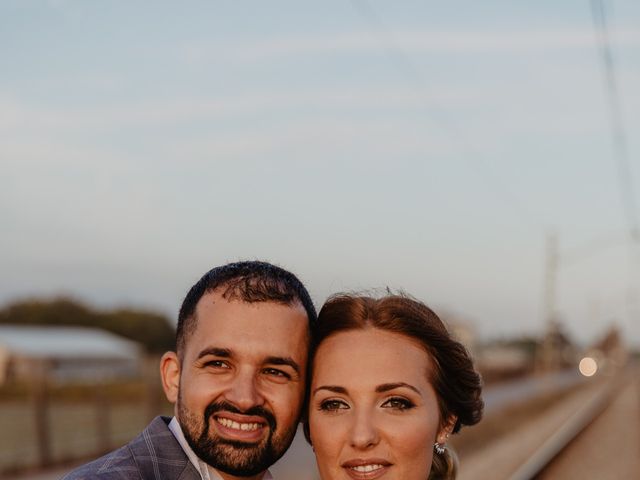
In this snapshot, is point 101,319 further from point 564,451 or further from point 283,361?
point 283,361

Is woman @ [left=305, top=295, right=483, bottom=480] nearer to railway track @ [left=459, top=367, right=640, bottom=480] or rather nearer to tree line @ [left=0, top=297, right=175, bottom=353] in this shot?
railway track @ [left=459, top=367, right=640, bottom=480]

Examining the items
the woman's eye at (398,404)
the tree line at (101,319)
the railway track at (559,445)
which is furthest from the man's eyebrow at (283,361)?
the tree line at (101,319)

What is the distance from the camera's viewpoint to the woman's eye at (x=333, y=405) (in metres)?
3.57

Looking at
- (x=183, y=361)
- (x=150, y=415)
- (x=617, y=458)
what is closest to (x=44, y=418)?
(x=150, y=415)

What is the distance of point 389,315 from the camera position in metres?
3.67

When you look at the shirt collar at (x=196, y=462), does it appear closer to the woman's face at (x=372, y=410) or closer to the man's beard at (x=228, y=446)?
the man's beard at (x=228, y=446)

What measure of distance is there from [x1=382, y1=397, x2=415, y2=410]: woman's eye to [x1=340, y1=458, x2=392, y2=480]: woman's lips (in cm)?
19

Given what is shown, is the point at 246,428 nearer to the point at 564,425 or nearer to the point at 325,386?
the point at 325,386

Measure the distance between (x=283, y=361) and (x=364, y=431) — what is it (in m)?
0.38

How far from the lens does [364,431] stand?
341 cm

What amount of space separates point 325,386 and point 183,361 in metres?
0.53

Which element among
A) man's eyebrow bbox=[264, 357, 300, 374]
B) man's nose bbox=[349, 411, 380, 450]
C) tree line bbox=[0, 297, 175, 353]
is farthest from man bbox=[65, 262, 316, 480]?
tree line bbox=[0, 297, 175, 353]

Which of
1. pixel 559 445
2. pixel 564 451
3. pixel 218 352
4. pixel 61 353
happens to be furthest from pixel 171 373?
pixel 61 353

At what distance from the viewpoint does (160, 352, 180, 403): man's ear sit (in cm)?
372
